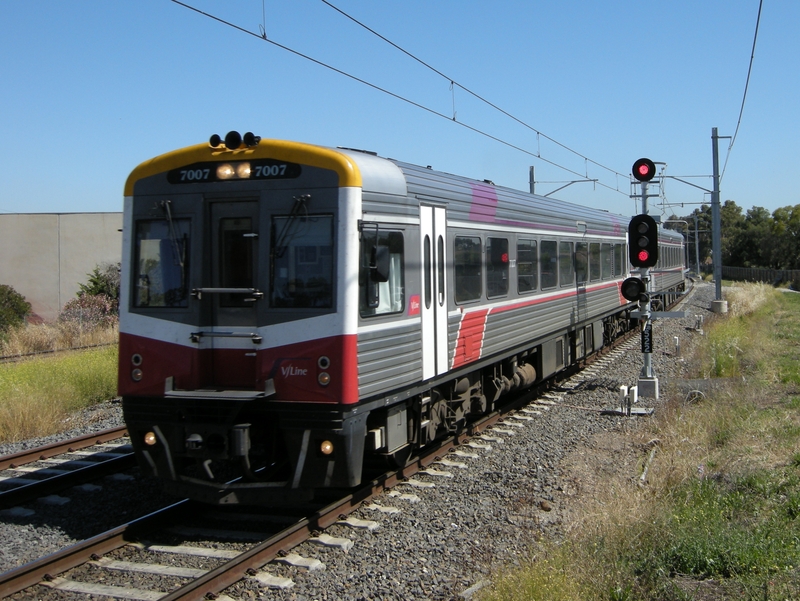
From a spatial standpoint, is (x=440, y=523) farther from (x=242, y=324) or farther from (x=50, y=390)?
(x=50, y=390)

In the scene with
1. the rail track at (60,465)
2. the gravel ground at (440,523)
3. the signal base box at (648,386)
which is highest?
the signal base box at (648,386)

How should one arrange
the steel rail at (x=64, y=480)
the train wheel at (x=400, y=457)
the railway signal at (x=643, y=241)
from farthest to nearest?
the railway signal at (x=643, y=241), the train wheel at (x=400, y=457), the steel rail at (x=64, y=480)

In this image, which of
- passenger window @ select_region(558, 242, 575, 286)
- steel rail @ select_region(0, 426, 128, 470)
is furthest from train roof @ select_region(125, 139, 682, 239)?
steel rail @ select_region(0, 426, 128, 470)

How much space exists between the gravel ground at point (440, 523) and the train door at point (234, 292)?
1.56 metres

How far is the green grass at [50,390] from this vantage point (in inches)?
425

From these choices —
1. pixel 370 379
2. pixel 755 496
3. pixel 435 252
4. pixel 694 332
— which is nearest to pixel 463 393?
pixel 435 252

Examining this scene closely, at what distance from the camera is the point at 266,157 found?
6.99 meters

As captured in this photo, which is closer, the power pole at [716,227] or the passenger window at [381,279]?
the passenger window at [381,279]

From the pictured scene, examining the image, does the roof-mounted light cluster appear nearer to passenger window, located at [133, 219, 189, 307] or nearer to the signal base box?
passenger window, located at [133, 219, 189, 307]

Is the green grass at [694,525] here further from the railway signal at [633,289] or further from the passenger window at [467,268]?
the passenger window at [467,268]

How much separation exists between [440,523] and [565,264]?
26.3 feet

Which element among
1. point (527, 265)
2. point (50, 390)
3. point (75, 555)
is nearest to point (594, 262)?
point (527, 265)

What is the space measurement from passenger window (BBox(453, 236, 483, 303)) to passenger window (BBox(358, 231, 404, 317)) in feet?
4.96

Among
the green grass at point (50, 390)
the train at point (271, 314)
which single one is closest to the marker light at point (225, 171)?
the train at point (271, 314)
